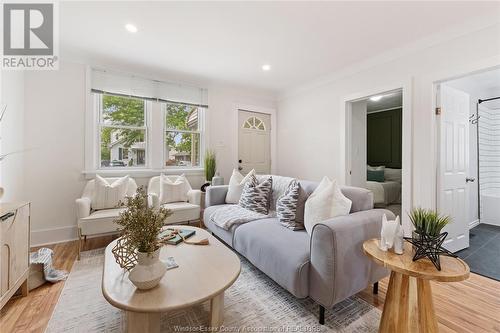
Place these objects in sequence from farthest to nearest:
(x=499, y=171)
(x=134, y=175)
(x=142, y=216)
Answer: (x=499, y=171) < (x=134, y=175) < (x=142, y=216)

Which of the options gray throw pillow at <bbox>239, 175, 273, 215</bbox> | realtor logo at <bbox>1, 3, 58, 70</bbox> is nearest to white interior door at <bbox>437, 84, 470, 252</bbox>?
gray throw pillow at <bbox>239, 175, 273, 215</bbox>

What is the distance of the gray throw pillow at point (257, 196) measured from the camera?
2598 mm

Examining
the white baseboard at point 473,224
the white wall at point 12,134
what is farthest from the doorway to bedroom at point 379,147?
the white wall at point 12,134

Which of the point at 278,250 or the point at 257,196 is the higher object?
the point at 257,196

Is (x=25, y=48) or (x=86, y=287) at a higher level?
(x=25, y=48)

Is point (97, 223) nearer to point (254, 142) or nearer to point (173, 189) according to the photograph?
point (173, 189)

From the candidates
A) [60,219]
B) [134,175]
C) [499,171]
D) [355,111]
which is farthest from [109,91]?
[499,171]

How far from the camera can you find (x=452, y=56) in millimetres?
2326

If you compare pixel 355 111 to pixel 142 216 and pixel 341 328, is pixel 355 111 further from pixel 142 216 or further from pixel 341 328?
pixel 142 216

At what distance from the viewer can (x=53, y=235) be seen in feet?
9.52

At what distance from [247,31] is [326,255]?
89.1 inches

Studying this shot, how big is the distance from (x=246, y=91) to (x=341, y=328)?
393cm

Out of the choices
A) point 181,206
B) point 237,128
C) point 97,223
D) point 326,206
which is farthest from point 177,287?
point 237,128

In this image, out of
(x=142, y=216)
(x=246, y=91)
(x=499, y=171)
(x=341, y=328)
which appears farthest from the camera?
(x=246, y=91)
